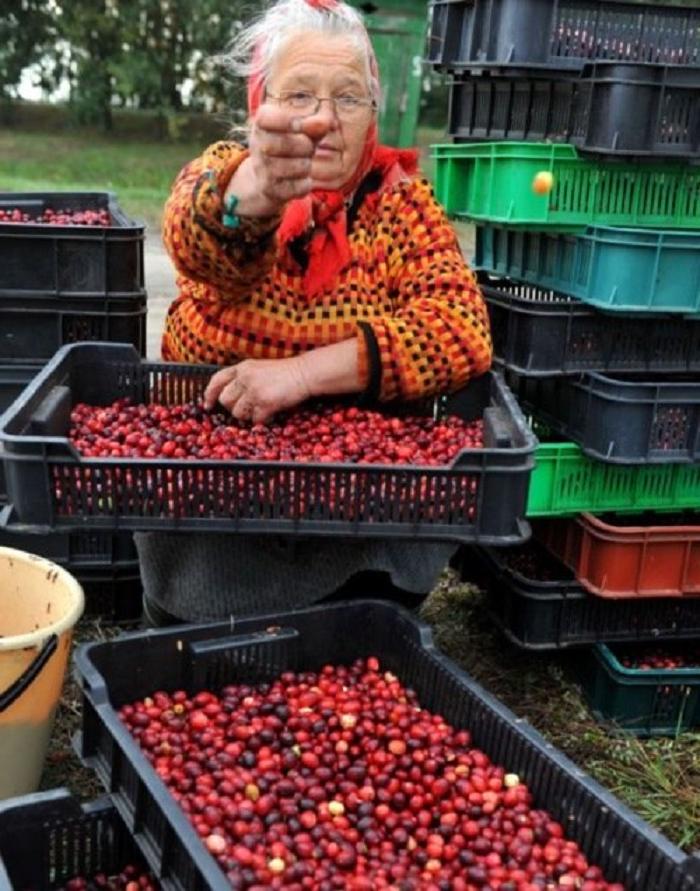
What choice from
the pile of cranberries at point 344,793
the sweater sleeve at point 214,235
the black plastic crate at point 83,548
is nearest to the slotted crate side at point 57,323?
the black plastic crate at point 83,548

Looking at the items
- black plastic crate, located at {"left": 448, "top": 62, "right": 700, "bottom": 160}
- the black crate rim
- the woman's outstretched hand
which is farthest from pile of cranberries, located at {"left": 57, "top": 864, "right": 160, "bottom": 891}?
black plastic crate, located at {"left": 448, "top": 62, "right": 700, "bottom": 160}

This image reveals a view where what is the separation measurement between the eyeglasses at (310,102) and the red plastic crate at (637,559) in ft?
3.63

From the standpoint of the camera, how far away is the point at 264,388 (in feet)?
6.37

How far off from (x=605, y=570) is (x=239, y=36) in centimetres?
140

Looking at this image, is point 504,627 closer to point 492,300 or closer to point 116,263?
point 492,300

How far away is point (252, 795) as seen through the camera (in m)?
1.70

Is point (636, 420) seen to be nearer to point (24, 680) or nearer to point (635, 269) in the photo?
point (635, 269)

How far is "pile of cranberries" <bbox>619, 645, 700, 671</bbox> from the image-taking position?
2.65 metres

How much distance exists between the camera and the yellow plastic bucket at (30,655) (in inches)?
75.5

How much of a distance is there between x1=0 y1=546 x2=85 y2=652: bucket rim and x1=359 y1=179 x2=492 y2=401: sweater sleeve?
71 centimetres

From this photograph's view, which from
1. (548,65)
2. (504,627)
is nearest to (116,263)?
(548,65)

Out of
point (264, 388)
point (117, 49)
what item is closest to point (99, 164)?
point (117, 49)

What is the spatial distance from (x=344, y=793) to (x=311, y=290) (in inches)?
36.4

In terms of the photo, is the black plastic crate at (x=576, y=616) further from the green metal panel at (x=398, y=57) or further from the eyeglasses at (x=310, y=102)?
the green metal panel at (x=398, y=57)
